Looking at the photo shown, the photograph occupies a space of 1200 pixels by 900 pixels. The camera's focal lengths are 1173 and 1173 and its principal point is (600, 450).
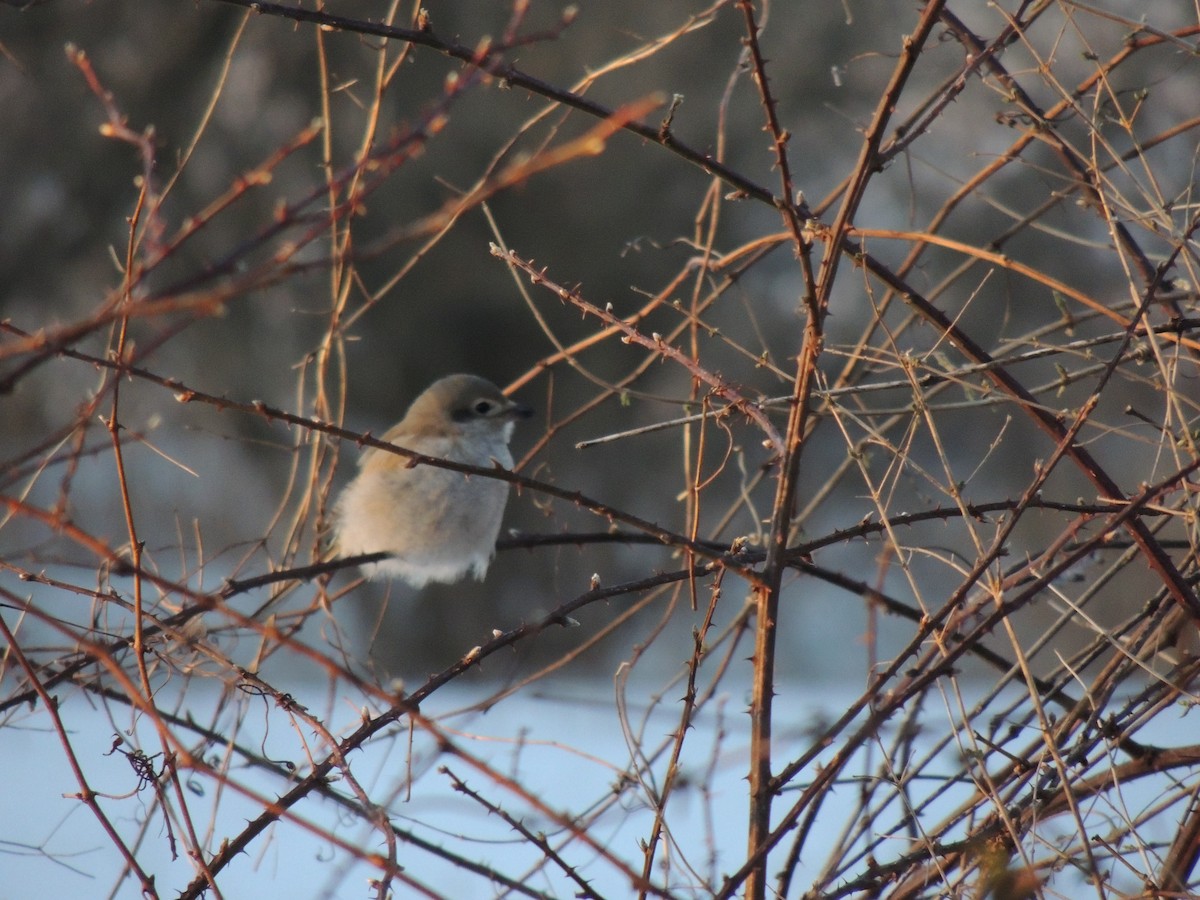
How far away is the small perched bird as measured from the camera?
4625 mm

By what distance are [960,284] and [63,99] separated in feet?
31.2

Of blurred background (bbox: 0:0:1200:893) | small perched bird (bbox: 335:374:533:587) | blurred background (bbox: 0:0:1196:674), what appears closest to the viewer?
small perched bird (bbox: 335:374:533:587)

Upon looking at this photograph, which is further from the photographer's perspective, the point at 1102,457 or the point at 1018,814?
the point at 1102,457

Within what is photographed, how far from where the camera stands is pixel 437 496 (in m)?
4.61

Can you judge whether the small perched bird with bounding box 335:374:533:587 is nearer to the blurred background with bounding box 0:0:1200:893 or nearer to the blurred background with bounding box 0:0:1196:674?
the blurred background with bounding box 0:0:1200:893

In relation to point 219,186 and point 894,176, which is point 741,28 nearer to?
point 894,176

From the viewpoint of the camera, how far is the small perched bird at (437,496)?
15.2ft

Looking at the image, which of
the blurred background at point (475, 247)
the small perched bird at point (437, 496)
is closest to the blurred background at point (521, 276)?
the blurred background at point (475, 247)

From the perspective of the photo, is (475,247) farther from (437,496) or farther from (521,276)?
(437,496)

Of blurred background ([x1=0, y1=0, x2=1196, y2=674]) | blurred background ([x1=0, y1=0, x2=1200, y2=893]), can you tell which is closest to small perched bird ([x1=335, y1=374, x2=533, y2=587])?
blurred background ([x1=0, y1=0, x2=1200, y2=893])

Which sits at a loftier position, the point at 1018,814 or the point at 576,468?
the point at 576,468

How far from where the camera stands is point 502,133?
11.8 m

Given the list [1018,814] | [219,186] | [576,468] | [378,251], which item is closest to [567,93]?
[378,251]

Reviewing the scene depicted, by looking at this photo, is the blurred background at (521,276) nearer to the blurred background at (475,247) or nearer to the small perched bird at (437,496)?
the blurred background at (475,247)
